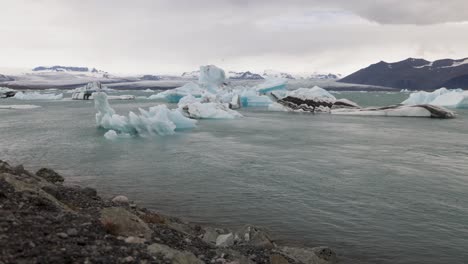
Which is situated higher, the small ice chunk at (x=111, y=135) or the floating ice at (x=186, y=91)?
the floating ice at (x=186, y=91)

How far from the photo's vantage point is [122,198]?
9938mm

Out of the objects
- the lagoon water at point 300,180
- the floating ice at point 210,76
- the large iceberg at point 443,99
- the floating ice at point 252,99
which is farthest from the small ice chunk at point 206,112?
the large iceberg at point 443,99

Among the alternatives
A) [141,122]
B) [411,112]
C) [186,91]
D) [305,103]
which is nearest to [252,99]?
[305,103]

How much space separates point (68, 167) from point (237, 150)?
7.07 m

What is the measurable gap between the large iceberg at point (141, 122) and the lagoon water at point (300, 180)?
3.57ft

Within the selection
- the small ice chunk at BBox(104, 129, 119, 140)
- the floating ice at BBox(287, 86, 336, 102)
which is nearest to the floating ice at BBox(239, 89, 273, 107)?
the floating ice at BBox(287, 86, 336, 102)

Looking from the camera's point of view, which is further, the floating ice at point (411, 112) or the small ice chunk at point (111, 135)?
the floating ice at point (411, 112)

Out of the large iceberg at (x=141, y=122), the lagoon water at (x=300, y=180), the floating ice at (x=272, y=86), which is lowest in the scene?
the lagoon water at (x=300, y=180)

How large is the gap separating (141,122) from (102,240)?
19.1 meters

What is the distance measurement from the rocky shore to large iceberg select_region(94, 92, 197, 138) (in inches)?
630

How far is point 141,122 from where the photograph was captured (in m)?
24.0

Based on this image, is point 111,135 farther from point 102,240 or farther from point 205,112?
point 102,240

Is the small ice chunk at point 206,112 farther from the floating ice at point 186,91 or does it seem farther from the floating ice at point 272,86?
the floating ice at point 186,91

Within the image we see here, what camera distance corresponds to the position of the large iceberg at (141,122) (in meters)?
23.9
